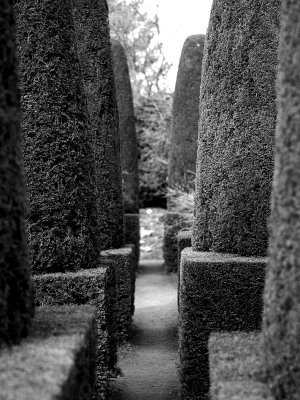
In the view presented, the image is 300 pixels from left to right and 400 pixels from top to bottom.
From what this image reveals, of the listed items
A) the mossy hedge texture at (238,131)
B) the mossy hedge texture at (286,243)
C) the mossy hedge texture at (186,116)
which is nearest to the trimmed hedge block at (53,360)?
the mossy hedge texture at (286,243)

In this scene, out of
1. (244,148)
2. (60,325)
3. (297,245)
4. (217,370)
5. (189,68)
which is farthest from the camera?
(189,68)

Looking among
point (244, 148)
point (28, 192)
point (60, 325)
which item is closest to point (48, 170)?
point (28, 192)

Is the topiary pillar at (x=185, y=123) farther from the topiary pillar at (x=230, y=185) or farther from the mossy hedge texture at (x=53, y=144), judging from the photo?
the mossy hedge texture at (x=53, y=144)

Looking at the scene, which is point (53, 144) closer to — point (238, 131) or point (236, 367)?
point (238, 131)

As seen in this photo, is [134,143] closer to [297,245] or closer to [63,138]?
[63,138]

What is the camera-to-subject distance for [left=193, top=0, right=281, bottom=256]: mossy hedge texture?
20.5ft

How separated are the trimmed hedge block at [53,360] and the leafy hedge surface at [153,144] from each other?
52.7ft

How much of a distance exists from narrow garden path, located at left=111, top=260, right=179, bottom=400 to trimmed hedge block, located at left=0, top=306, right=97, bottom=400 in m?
2.94

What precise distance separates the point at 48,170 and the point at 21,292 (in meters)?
2.77

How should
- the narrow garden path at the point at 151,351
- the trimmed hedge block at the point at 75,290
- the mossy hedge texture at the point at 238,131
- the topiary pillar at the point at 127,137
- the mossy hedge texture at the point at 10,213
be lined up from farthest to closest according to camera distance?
the topiary pillar at the point at 127,137 < the narrow garden path at the point at 151,351 < the mossy hedge texture at the point at 238,131 < the trimmed hedge block at the point at 75,290 < the mossy hedge texture at the point at 10,213

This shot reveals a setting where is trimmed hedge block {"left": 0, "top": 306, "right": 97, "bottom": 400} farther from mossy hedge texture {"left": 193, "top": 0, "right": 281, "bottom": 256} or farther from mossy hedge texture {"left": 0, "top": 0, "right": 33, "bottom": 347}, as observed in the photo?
mossy hedge texture {"left": 193, "top": 0, "right": 281, "bottom": 256}

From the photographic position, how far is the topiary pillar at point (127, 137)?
50.7 ft

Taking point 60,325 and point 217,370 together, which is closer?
point 217,370

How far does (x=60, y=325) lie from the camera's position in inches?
143
